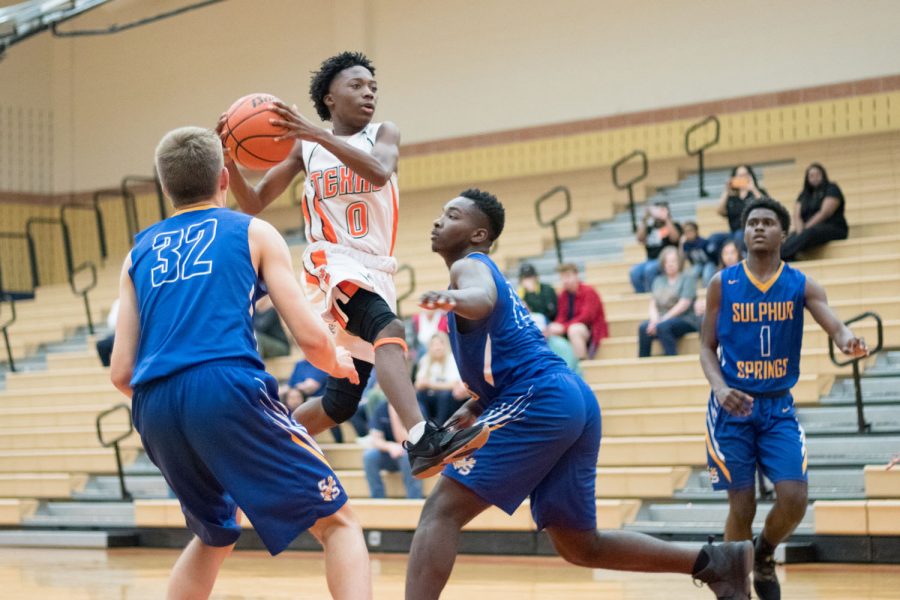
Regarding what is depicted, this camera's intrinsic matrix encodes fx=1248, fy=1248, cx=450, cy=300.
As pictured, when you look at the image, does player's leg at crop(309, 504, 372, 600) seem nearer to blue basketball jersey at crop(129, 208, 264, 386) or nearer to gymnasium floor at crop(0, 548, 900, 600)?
blue basketball jersey at crop(129, 208, 264, 386)

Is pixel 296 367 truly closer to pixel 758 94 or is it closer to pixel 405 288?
pixel 405 288

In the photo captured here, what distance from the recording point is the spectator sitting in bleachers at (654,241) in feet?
37.7

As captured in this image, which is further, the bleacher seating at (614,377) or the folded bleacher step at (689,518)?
the bleacher seating at (614,377)

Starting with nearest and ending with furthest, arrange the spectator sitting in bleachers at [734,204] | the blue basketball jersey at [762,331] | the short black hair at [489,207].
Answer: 1. the short black hair at [489,207]
2. the blue basketball jersey at [762,331]
3. the spectator sitting in bleachers at [734,204]

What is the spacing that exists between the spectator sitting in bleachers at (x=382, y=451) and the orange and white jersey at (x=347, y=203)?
4.98 metres

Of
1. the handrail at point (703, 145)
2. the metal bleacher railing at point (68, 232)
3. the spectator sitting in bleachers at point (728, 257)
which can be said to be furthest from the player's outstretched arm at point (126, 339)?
the metal bleacher railing at point (68, 232)

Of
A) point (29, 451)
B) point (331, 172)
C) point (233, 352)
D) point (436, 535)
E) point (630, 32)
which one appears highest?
point (630, 32)

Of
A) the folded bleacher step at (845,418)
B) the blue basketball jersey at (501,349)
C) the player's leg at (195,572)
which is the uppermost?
the blue basketball jersey at (501,349)

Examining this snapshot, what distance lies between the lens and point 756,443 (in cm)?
550

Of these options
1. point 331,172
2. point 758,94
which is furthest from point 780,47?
point 331,172

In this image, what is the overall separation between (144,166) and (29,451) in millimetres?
7393

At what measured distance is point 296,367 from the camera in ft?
37.2

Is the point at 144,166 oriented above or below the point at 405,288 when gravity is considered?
above

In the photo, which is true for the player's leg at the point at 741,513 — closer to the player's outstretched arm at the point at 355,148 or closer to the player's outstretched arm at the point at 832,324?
the player's outstretched arm at the point at 832,324
